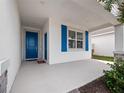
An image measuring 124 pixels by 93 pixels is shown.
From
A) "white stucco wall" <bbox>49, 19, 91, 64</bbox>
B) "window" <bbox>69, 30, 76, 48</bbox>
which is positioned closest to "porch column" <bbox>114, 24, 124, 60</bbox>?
"white stucco wall" <bbox>49, 19, 91, 64</bbox>

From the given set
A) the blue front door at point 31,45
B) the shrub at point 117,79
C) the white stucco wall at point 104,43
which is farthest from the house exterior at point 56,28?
the white stucco wall at point 104,43

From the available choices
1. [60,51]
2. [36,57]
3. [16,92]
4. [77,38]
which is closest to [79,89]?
[16,92]

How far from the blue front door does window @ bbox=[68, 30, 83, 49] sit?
302 centimetres

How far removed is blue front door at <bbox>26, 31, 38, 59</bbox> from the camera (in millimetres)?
7832

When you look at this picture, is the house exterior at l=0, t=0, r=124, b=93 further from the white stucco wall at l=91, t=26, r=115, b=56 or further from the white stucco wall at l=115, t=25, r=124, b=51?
the white stucco wall at l=91, t=26, r=115, b=56

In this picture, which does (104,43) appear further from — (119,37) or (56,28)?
(56,28)

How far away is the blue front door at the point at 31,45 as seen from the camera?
7832mm

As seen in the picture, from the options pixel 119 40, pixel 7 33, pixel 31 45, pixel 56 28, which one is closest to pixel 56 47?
pixel 56 28

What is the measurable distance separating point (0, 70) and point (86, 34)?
7828mm

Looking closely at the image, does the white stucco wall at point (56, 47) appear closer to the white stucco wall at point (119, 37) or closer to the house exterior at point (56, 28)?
the house exterior at point (56, 28)

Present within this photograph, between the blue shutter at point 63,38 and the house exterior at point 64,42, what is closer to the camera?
the house exterior at point 64,42

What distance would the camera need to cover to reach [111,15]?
4.18 meters

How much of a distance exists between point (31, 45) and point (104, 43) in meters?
8.92

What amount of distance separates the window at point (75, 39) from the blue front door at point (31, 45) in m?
3.02
